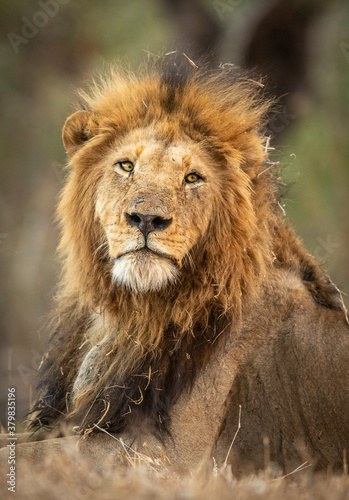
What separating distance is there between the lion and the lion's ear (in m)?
0.01

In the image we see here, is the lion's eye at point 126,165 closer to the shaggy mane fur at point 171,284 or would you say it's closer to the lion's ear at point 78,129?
the shaggy mane fur at point 171,284

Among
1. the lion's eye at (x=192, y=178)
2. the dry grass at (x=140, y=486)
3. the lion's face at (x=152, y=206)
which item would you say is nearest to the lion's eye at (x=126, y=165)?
the lion's face at (x=152, y=206)

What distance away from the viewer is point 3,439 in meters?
5.16

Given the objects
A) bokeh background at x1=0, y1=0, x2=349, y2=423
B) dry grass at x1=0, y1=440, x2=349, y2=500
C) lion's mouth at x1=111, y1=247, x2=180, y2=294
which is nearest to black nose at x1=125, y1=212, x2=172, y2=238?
lion's mouth at x1=111, y1=247, x2=180, y2=294

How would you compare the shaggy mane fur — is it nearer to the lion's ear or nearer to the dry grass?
the lion's ear

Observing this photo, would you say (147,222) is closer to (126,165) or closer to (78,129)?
(126,165)

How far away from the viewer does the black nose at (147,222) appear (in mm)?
4688

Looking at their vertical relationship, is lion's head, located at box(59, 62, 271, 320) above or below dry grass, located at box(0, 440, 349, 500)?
above

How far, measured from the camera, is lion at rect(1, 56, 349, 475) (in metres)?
4.90

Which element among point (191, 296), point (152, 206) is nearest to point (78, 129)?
point (152, 206)

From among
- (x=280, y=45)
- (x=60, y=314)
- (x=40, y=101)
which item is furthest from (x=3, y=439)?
(x=40, y=101)

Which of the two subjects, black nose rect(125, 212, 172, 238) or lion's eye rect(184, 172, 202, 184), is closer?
black nose rect(125, 212, 172, 238)

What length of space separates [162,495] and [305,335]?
84.3 inches

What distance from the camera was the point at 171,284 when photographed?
16.4ft
